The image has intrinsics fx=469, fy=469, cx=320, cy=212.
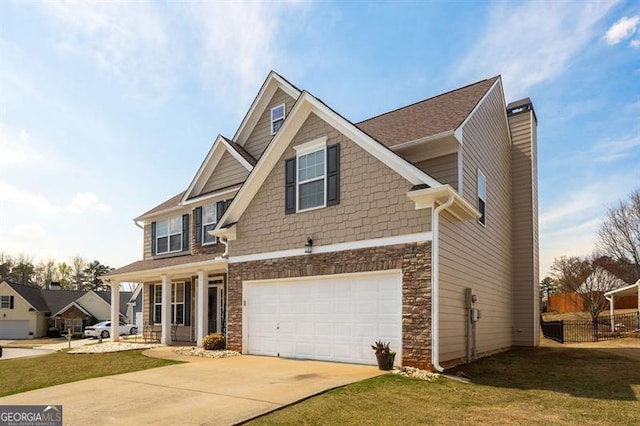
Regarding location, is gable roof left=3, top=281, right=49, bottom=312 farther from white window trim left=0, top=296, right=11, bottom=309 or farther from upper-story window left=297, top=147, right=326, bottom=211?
upper-story window left=297, top=147, right=326, bottom=211

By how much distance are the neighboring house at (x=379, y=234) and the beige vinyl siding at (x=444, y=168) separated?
0.10ft

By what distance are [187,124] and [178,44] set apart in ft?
10.4

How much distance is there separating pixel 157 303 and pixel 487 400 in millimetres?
17605

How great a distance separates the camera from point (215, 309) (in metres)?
18.6

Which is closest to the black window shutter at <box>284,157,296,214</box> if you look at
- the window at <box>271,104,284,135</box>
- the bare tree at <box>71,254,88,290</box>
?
the window at <box>271,104,284,135</box>

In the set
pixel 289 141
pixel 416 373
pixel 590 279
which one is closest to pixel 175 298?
pixel 289 141

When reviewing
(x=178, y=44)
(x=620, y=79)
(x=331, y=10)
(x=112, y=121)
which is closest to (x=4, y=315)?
(x=112, y=121)

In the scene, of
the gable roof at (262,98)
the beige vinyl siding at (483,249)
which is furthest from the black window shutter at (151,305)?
the beige vinyl siding at (483,249)

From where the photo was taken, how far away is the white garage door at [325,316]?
430 inches

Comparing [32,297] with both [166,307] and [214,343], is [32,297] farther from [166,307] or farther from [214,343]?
[214,343]

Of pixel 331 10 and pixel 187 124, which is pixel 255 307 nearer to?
pixel 187 124

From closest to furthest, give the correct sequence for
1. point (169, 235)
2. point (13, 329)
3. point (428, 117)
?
point (428, 117), point (169, 235), point (13, 329)

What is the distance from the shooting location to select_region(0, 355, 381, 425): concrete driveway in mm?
6582

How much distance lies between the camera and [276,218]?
13.6 m
